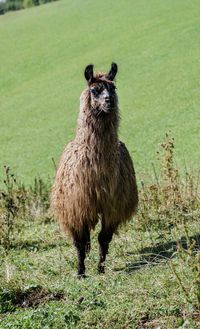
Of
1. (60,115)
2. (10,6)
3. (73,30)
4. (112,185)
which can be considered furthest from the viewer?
(10,6)

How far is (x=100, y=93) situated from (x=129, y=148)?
13.8 metres

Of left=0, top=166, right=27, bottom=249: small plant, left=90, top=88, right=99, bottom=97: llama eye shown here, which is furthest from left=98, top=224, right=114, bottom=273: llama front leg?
left=0, top=166, right=27, bottom=249: small plant

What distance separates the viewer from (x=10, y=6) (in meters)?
80.3

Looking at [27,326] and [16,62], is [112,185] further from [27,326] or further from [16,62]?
[16,62]

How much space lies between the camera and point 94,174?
25.6 feet

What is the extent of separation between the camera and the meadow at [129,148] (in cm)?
587

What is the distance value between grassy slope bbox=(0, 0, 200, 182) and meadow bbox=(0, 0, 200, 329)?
0.08m

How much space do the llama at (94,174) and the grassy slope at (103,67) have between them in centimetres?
929

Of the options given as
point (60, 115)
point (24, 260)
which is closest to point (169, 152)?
point (24, 260)

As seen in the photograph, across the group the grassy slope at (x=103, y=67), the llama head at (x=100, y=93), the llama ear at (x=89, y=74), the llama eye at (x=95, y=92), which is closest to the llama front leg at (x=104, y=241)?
the llama head at (x=100, y=93)

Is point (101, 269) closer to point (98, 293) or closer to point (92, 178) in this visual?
point (92, 178)

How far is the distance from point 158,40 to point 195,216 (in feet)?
95.2

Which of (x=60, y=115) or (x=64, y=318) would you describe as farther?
(x=60, y=115)

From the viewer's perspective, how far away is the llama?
780cm
